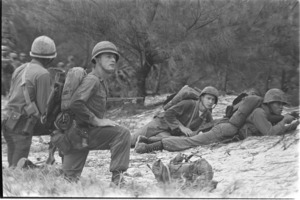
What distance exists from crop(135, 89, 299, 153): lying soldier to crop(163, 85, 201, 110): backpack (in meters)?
0.31

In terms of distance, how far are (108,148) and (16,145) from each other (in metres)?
0.77

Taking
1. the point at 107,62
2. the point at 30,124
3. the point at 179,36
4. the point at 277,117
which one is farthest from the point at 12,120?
the point at 277,117

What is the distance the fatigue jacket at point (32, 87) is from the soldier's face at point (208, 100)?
1338 millimetres

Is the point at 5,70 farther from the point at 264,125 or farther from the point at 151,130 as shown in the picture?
the point at 264,125

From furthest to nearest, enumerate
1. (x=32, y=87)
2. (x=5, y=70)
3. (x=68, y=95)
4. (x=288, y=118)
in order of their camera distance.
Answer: (x=288, y=118), (x=5, y=70), (x=32, y=87), (x=68, y=95)

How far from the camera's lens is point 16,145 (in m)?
4.41

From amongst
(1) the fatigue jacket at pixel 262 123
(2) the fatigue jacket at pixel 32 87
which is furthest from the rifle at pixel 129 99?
(1) the fatigue jacket at pixel 262 123

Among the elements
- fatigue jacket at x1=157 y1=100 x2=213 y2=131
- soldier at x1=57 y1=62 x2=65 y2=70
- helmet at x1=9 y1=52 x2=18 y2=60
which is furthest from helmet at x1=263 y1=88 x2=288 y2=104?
helmet at x1=9 y1=52 x2=18 y2=60

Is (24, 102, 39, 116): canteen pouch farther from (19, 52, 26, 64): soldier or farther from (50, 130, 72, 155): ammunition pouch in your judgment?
(19, 52, 26, 64): soldier

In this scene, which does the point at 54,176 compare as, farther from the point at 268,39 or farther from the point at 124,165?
the point at 268,39

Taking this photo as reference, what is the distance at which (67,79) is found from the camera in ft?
13.4

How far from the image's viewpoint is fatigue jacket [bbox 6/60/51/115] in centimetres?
432

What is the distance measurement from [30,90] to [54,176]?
710 mm

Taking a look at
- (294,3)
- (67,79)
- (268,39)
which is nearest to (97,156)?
(67,79)
